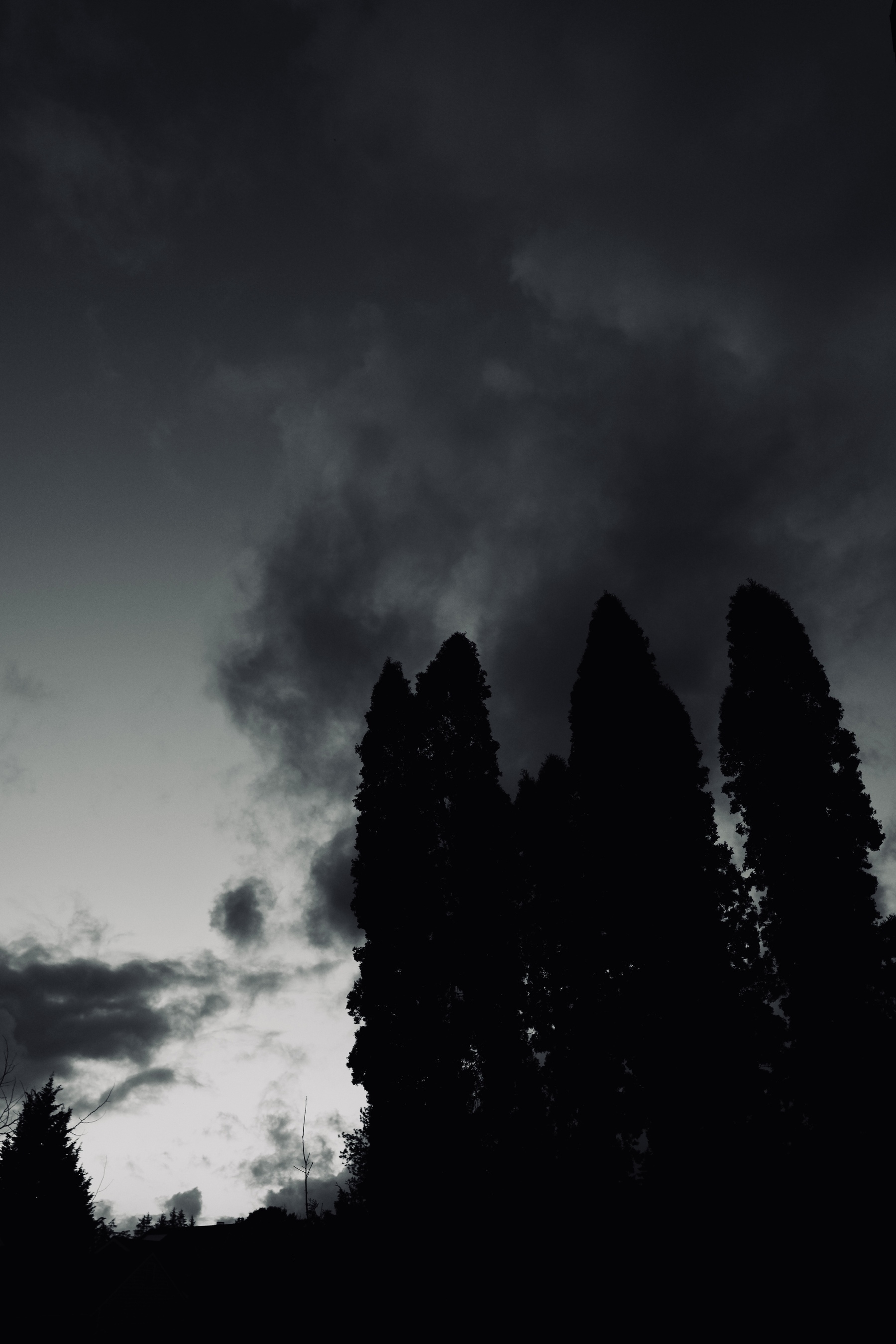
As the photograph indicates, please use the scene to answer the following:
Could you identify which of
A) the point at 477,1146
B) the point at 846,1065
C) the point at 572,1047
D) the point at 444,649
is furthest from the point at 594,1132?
the point at 444,649

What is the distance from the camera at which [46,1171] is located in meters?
32.8

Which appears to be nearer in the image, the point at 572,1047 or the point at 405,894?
the point at 405,894

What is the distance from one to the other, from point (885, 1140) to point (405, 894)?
11.9 meters

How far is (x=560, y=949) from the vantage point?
24.3m

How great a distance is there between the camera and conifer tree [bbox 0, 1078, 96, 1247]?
1069 inches

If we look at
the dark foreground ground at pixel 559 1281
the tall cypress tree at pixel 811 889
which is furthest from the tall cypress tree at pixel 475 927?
the tall cypress tree at pixel 811 889

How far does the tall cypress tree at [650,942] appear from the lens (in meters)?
17.1

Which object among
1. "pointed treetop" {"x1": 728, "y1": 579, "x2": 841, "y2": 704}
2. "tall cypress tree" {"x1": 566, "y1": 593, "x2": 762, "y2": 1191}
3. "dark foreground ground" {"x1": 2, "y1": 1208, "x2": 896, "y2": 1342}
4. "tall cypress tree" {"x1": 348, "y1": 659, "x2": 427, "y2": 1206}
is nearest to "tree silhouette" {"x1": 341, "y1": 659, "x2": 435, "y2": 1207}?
"tall cypress tree" {"x1": 348, "y1": 659, "x2": 427, "y2": 1206}

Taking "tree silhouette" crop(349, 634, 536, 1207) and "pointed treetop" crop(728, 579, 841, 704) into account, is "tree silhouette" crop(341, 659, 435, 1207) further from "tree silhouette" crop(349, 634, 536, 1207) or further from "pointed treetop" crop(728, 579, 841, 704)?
"pointed treetop" crop(728, 579, 841, 704)

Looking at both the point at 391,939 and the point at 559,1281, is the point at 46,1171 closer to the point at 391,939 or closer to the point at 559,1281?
the point at 391,939

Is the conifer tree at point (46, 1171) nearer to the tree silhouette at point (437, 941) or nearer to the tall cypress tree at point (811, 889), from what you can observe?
the tree silhouette at point (437, 941)

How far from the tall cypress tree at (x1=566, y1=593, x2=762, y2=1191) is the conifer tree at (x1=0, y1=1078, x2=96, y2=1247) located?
20026 millimetres

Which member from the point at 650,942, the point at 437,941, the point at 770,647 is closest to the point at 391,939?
the point at 437,941

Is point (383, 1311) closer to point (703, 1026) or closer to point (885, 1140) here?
point (703, 1026)
